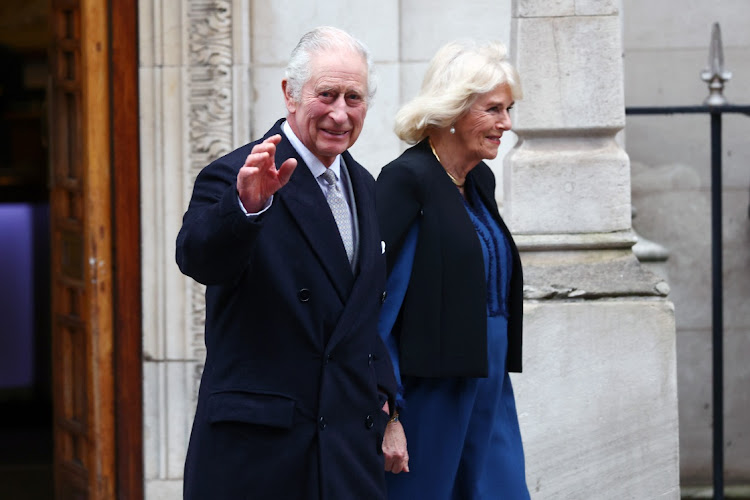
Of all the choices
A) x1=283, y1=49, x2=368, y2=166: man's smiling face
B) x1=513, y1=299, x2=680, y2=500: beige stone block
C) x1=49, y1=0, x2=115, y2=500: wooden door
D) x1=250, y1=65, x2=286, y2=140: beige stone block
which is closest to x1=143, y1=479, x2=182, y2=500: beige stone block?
x1=49, y1=0, x2=115, y2=500: wooden door

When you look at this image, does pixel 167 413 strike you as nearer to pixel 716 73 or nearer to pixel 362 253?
pixel 716 73

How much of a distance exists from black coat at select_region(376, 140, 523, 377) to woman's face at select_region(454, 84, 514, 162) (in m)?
0.15

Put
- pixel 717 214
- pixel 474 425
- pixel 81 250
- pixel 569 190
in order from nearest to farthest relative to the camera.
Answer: pixel 474 425
pixel 569 190
pixel 717 214
pixel 81 250

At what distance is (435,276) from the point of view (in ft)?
12.9

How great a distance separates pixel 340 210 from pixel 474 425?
3.56ft

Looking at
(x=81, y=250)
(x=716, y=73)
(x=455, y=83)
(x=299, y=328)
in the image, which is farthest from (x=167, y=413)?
(x=299, y=328)

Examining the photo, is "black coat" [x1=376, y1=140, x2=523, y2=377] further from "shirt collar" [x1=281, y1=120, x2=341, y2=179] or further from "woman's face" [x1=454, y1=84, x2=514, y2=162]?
"shirt collar" [x1=281, y1=120, x2=341, y2=179]

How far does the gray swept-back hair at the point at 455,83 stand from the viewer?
157 inches

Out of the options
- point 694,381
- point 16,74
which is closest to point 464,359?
point 694,381

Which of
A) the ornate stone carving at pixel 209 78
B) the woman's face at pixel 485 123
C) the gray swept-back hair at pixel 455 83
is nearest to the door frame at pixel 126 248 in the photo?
the ornate stone carving at pixel 209 78

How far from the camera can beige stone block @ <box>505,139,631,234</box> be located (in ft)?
17.1

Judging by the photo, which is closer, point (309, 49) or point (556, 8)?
point (309, 49)

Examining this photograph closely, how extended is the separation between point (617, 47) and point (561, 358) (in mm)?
1195

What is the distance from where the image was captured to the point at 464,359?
3896mm
